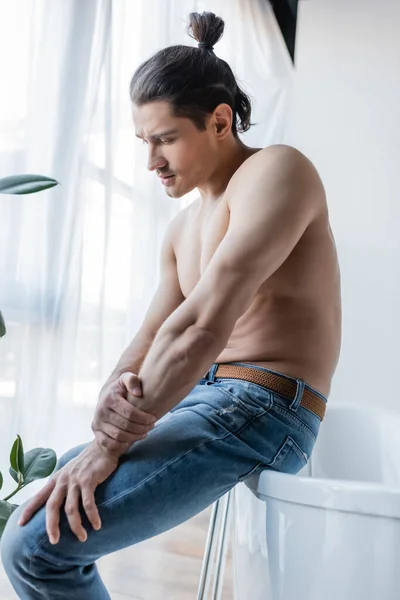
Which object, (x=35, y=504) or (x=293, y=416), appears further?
(x=293, y=416)

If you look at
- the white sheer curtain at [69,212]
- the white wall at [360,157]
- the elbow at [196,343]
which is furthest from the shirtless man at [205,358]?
the white wall at [360,157]

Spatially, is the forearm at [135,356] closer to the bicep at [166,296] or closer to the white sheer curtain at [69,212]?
the bicep at [166,296]

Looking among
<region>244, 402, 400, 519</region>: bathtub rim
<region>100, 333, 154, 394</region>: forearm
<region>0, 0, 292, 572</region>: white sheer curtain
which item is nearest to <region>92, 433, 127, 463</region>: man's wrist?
<region>244, 402, 400, 519</region>: bathtub rim

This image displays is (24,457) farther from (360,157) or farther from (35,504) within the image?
(360,157)

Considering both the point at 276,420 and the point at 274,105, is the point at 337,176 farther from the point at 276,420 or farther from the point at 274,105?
the point at 276,420

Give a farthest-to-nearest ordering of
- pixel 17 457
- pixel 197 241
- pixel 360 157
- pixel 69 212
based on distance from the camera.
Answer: pixel 360 157
pixel 69 212
pixel 197 241
pixel 17 457

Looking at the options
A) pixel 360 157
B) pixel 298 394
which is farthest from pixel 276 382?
pixel 360 157

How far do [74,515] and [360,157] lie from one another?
7.91 ft

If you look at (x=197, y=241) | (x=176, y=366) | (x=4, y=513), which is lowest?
(x=4, y=513)

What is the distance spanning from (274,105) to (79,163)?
1400 mm

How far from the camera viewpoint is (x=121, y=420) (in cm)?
105

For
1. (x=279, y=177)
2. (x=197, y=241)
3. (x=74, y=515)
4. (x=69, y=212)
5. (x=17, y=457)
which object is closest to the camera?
(x=74, y=515)

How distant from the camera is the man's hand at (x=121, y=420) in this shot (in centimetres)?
104

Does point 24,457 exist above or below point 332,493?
below
